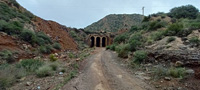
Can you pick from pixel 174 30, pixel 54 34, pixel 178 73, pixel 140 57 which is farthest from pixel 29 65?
pixel 54 34

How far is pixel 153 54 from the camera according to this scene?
29.6ft

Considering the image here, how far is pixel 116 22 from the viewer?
5931 centimetres

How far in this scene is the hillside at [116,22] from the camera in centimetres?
5556

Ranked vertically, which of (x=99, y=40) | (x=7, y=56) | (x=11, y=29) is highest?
(x=11, y=29)

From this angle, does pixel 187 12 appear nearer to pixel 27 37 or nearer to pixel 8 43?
pixel 27 37

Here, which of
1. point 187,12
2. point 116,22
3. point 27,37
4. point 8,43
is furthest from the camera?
point 116,22

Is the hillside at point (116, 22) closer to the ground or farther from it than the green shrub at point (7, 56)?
farther from it

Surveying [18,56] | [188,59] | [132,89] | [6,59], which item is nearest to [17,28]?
[18,56]

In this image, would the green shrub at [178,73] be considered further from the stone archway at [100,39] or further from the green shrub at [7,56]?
the stone archway at [100,39]

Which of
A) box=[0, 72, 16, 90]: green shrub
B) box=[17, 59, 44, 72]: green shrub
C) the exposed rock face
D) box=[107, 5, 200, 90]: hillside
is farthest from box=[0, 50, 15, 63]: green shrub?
the exposed rock face

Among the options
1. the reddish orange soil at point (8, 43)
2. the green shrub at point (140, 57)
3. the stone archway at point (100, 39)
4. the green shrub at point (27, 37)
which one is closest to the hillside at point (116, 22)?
the stone archway at point (100, 39)

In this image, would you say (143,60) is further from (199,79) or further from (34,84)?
(34,84)

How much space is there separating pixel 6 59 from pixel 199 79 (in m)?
11.1

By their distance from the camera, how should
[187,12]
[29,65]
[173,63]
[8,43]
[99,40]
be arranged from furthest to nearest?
[99,40] → [187,12] → [8,43] → [29,65] → [173,63]
